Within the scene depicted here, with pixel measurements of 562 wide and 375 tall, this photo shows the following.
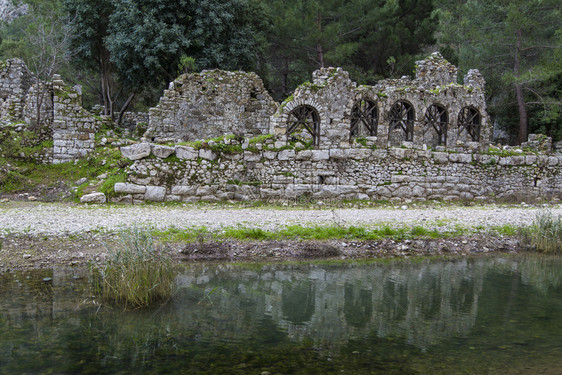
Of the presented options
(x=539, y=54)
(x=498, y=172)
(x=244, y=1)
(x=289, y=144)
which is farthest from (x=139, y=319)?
(x=539, y=54)

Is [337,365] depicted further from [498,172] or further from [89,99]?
[89,99]

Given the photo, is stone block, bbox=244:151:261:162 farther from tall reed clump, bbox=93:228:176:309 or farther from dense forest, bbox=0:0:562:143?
dense forest, bbox=0:0:562:143

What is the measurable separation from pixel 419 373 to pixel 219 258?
5554 mm

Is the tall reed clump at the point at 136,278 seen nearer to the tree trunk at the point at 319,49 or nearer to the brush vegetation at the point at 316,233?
the brush vegetation at the point at 316,233

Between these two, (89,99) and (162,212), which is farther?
(89,99)

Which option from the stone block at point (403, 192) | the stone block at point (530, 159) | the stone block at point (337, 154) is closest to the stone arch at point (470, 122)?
the stone block at point (530, 159)

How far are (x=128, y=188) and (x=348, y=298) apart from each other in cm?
899

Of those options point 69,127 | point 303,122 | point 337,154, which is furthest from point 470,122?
point 69,127

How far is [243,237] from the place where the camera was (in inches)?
427

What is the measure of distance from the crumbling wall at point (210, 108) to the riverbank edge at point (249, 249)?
1094 cm

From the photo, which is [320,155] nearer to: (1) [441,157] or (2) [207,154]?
(2) [207,154]

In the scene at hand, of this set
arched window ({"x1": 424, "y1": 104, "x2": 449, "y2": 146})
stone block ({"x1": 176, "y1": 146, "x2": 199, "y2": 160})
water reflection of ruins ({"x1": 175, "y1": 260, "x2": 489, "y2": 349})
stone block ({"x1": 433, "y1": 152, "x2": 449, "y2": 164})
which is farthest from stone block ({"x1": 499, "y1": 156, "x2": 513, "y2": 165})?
stone block ({"x1": 176, "y1": 146, "x2": 199, "y2": 160})

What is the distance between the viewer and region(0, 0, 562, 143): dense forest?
79.3ft

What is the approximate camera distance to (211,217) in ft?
41.0
